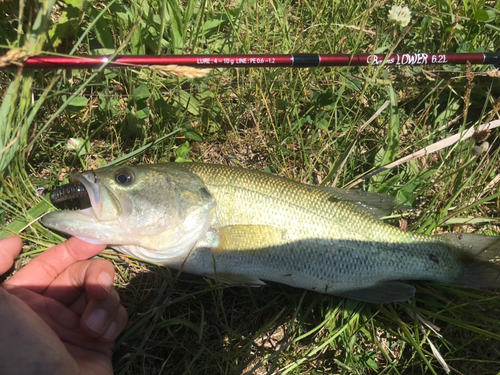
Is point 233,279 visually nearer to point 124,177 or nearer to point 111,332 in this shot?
point 111,332

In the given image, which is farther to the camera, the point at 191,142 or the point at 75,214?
the point at 191,142

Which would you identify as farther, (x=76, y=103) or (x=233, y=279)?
(x=76, y=103)

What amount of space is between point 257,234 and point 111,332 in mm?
1192

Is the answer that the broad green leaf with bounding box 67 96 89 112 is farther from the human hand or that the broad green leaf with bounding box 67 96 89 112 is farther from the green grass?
the human hand

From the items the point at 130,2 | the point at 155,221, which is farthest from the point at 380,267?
the point at 130,2

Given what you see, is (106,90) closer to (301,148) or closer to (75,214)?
(75,214)

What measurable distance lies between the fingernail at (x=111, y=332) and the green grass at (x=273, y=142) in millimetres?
238

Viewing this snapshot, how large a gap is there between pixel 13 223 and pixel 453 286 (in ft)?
11.2

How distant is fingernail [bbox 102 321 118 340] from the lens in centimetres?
229

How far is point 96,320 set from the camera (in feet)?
7.22

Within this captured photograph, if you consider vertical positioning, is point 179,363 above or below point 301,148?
below

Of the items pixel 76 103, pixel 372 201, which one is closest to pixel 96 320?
pixel 76 103

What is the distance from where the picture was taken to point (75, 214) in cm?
220

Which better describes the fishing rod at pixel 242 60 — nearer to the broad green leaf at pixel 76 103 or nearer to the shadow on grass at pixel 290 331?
the broad green leaf at pixel 76 103
